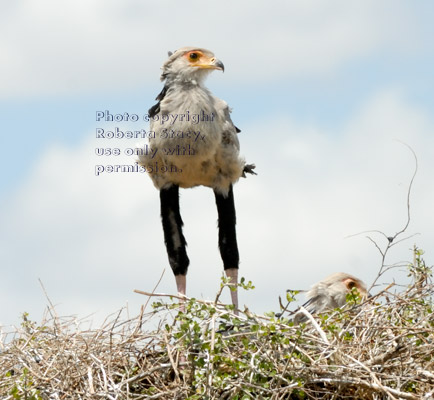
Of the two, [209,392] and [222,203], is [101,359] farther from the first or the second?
[222,203]

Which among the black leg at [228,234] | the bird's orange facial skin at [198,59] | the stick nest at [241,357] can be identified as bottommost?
the stick nest at [241,357]


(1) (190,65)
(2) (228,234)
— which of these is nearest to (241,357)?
(2) (228,234)

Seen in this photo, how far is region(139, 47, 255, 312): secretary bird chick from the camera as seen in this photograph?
717cm

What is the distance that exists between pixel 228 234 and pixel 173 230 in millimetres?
416

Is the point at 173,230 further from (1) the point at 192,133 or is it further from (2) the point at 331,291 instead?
(2) the point at 331,291

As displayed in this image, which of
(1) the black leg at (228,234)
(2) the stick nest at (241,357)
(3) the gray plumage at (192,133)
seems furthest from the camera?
(1) the black leg at (228,234)

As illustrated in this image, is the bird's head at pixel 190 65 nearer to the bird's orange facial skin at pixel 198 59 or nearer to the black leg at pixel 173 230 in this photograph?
the bird's orange facial skin at pixel 198 59

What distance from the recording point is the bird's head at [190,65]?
24.4 feet

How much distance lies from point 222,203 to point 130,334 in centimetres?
191

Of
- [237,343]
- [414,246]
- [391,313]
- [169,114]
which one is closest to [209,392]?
[237,343]

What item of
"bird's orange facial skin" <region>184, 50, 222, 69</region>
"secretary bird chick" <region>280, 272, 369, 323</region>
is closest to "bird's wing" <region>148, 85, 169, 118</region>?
"bird's orange facial skin" <region>184, 50, 222, 69</region>

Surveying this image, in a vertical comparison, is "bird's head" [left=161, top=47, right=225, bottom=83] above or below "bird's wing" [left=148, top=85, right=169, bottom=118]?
above

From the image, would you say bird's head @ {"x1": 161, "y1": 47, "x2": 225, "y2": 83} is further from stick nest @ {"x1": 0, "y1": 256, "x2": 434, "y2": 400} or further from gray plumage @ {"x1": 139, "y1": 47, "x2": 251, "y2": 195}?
stick nest @ {"x1": 0, "y1": 256, "x2": 434, "y2": 400}

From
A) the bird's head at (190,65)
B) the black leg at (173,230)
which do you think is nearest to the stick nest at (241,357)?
the black leg at (173,230)
